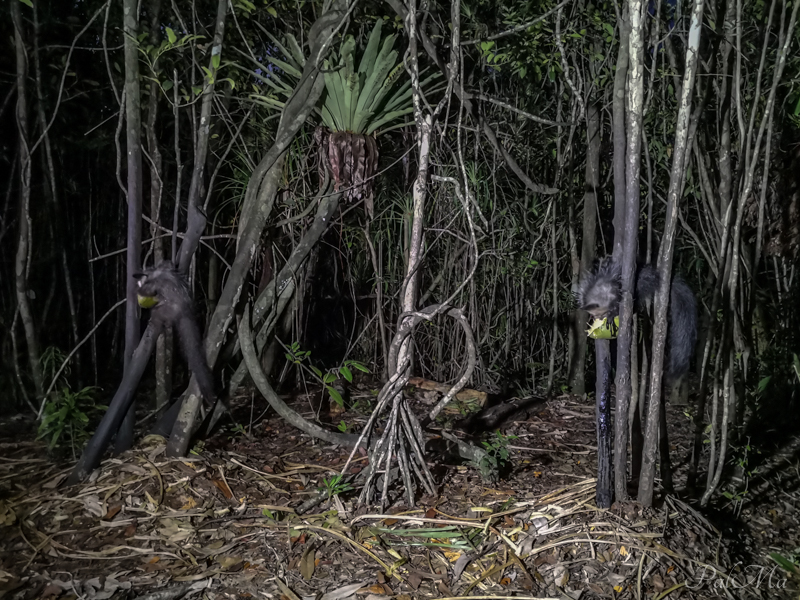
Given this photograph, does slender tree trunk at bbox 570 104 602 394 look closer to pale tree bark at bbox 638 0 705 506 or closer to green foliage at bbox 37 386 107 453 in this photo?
pale tree bark at bbox 638 0 705 506

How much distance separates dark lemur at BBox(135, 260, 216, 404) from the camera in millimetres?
2132

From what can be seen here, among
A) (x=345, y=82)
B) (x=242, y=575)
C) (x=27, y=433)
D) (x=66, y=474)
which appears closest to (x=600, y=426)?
(x=242, y=575)

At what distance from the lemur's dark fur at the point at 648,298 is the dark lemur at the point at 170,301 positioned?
152 cm

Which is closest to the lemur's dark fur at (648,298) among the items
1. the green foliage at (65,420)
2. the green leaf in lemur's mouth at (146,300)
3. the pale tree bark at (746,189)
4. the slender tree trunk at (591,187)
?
the pale tree bark at (746,189)

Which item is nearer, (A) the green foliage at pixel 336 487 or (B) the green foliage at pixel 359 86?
(A) the green foliage at pixel 336 487

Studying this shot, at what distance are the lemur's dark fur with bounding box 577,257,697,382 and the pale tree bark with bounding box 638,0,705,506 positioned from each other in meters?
0.12

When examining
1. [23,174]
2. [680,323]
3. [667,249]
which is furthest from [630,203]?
[23,174]

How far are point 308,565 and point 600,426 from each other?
3.56 ft

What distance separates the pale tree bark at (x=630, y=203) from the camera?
163cm

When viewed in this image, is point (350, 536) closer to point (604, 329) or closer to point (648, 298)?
point (604, 329)

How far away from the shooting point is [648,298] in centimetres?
200

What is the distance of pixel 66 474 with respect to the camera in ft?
7.49

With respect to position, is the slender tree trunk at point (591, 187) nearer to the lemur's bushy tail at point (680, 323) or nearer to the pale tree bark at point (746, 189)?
the lemur's bushy tail at point (680, 323)

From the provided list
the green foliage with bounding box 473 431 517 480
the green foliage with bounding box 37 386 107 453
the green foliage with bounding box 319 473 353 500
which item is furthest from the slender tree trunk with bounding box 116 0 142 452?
the green foliage with bounding box 473 431 517 480
